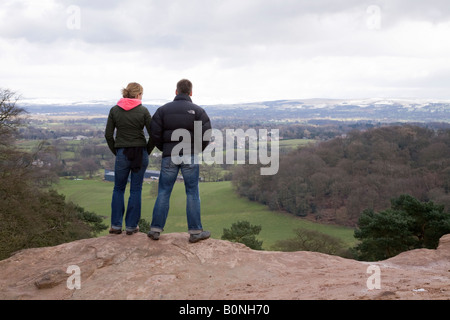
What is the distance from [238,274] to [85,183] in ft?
216

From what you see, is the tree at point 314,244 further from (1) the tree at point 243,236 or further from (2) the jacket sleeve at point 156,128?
(2) the jacket sleeve at point 156,128

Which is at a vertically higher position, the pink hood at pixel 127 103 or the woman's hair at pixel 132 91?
the woman's hair at pixel 132 91

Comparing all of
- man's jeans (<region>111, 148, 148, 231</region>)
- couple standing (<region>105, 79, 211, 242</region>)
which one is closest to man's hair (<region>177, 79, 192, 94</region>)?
couple standing (<region>105, 79, 211, 242</region>)

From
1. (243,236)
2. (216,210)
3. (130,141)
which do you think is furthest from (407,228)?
(216,210)

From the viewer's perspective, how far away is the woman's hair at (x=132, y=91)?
21.9ft

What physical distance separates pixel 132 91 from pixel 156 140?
0.99m

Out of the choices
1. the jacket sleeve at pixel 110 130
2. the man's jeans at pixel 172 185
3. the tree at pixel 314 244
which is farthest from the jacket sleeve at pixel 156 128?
the tree at pixel 314 244

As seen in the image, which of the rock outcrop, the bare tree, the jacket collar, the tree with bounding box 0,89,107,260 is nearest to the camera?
the rock outcrop

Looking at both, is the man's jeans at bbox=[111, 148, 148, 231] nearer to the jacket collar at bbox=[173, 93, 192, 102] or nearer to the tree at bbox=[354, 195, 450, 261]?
the jacket collar at bbox=[173, 93, 192, 102]

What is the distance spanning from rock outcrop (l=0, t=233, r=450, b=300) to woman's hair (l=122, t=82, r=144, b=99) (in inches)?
103

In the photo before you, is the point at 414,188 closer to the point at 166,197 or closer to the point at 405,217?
the point at 405,217

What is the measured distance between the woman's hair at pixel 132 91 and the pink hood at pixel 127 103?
10 centimetres

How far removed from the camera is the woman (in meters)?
6.59

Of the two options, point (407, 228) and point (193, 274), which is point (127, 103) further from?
point (407, 228)
